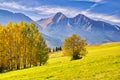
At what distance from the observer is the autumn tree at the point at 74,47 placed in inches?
4669

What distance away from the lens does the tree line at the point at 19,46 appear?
81356mm

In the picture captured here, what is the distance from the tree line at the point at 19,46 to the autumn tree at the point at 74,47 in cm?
3157

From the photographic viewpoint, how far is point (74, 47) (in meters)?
121

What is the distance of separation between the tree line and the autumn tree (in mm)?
31575

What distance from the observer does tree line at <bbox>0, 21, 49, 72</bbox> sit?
81.4 m

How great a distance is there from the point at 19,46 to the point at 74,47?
41.2 metres

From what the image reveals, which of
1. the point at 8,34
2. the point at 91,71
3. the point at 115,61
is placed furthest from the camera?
the point at 8,34

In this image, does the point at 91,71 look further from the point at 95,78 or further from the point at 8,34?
the point at 8,34

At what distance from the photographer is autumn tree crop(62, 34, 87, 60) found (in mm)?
118600

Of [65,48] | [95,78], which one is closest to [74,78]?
[95,78]

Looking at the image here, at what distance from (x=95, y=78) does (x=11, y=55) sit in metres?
56.5

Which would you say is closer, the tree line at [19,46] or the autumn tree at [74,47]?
the tree line at [19,46]

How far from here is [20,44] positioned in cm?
8331

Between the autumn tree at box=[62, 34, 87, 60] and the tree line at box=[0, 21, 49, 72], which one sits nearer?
the tree line at box=[0, 21, 49, 72]
